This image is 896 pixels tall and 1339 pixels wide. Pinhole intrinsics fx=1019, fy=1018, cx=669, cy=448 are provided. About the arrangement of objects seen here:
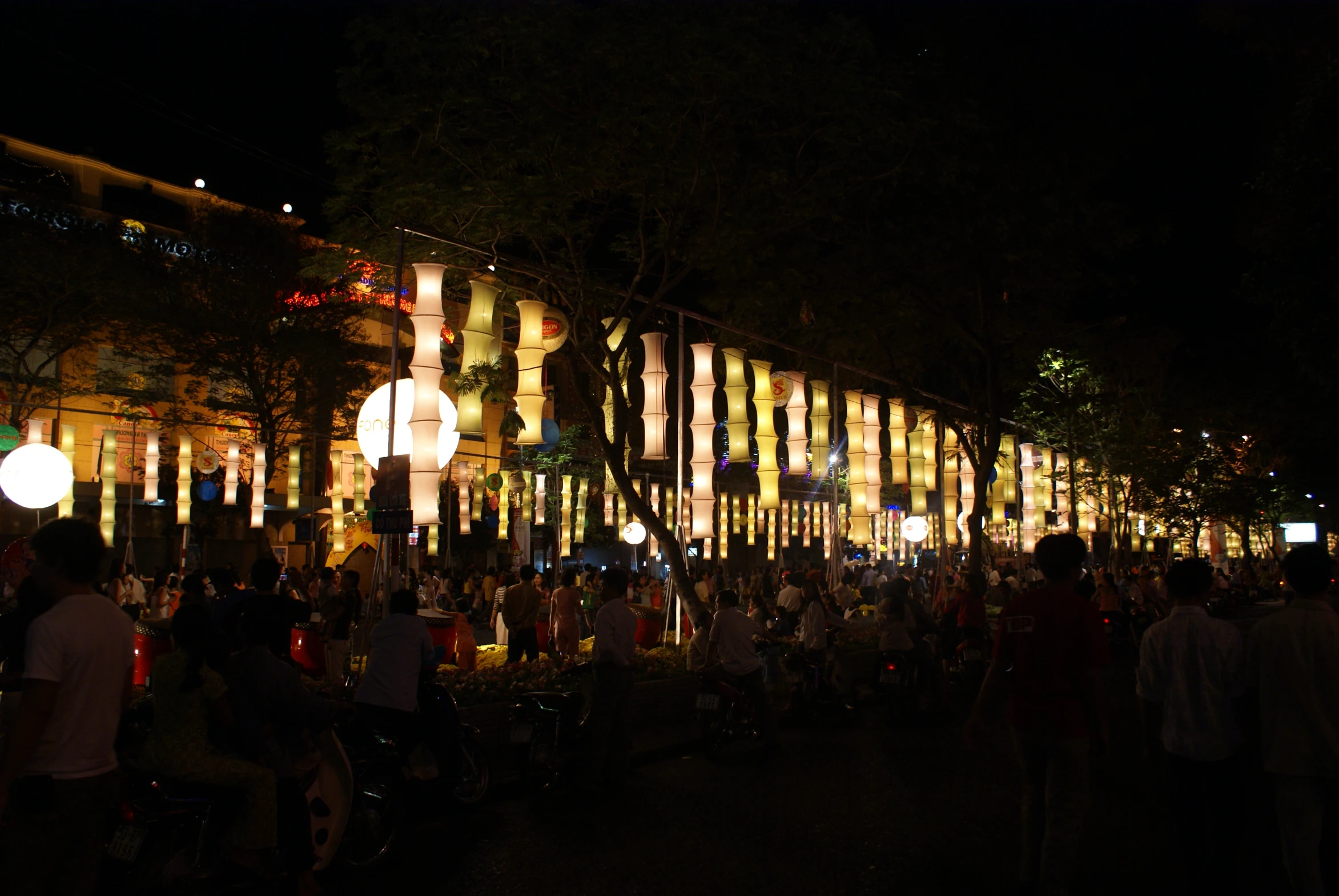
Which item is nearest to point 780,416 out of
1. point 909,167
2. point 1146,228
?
point 1146,228

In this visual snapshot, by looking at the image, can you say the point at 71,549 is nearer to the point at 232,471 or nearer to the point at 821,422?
the point at 821,422

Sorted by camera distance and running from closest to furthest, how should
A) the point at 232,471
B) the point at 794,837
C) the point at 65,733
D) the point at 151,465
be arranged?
the point at 65,733 → the point at 794,837 → the point at 151,465 → the point at 232,471

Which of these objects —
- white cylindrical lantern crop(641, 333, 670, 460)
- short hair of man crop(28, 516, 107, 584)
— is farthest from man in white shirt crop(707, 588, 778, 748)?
short hair of man crop(28, 516, 107, 584)

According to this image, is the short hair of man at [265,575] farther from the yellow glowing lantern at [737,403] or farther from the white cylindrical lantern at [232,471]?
the white cylindrical lantern at [232,471]

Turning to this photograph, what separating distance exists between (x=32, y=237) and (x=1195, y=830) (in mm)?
25488

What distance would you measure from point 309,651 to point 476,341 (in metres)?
4.55

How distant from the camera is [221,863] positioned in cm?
510

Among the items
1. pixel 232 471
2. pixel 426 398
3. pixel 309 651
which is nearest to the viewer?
pixel 426 398

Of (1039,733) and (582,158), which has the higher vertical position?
(582,158)

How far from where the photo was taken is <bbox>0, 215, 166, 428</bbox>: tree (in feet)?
76.4

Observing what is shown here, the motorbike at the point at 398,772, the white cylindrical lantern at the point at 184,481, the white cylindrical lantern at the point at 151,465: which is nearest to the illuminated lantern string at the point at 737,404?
the motorbike at the point at 398,772

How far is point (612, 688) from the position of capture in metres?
8.50

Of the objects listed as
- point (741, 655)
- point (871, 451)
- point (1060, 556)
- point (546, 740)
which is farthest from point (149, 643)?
point (871, 451)

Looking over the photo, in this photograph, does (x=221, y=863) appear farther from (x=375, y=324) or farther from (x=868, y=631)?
(x=375, y=324)
